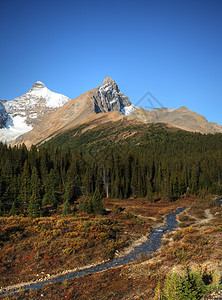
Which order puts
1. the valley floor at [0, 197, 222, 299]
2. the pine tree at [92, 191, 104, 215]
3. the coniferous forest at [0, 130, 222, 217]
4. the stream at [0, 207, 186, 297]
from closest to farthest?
the valley floor at [0, 197, 222, 299], the stream at [0, 207, 186, 297], the pine tree at [92, 191, 104, 215], the coniferous forest at [0, 130, 222, 217]

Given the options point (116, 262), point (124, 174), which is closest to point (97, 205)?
point (116, 262)

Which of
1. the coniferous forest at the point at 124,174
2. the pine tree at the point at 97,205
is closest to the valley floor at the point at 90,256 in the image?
the pine tree at the point at 97,205

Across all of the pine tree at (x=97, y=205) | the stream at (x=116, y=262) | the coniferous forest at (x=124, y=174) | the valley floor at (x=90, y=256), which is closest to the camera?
the valley floor at (x=90, y=256)

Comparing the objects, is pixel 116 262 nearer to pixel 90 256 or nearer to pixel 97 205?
pixel 90 256

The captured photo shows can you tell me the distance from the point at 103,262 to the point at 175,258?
8.81 m

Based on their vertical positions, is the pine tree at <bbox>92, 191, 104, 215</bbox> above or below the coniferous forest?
below

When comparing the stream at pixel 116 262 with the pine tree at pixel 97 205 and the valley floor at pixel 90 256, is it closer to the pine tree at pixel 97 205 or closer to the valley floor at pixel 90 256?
the valley floor at pixel 90 256

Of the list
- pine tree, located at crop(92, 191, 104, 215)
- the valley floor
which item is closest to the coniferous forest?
pine tree, located at crop(92, 191, 104, 215)

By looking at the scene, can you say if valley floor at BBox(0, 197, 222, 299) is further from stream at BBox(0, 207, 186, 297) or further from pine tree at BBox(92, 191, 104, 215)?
pine tree at BBox(92, 191, 104, 215)

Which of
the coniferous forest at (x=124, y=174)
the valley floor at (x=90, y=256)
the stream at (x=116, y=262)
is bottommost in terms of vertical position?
the stream at (x=116, y=262)

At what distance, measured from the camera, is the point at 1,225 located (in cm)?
3481

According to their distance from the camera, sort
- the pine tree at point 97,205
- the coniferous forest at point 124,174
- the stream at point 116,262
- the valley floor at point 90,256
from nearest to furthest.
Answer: the valley floor at point 90,256, the stream at point 116,262, the pine tree at point 97,205, the coniferous forest at point 124,174

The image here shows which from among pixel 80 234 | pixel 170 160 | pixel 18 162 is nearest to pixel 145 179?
pixel 170 160

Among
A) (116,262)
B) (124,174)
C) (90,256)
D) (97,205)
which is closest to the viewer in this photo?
(116,262)
